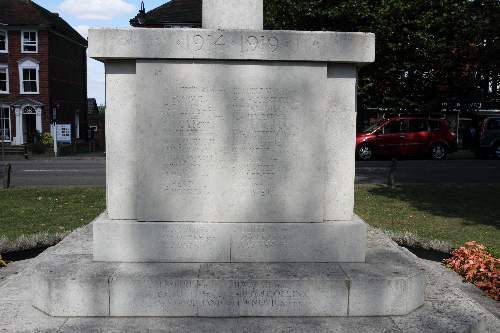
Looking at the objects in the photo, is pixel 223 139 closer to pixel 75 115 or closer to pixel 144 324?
pixel 144 324

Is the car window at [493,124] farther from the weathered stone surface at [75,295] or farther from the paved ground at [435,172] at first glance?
the weathered stone surface at [75,295]

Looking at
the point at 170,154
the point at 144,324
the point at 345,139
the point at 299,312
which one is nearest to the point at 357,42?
the point at 345,139

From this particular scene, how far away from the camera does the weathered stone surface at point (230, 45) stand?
16.3ft

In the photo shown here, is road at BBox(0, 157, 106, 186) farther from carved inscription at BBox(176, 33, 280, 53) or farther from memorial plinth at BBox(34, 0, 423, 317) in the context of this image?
carved inscription at BBox(176, 33, 280, 53)

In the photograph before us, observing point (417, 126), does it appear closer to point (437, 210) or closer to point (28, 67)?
point (437, 210)

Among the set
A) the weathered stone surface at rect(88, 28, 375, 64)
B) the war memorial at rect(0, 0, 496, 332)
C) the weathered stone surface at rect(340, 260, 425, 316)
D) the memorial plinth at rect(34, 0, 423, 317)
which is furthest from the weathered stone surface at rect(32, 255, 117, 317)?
the weathered stone surface at rect(340, 260, 425, 316)

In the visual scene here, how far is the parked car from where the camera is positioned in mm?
26250

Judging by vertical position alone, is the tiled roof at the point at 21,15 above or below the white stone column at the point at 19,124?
above

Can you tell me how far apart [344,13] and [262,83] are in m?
22.8

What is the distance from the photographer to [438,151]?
2589cm

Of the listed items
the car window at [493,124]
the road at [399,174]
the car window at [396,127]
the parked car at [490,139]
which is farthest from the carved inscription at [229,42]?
the car window at [493,124]

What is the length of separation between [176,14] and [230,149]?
4008 centimetres

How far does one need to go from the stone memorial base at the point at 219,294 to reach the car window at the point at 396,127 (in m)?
21.1

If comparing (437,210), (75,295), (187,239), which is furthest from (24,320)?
(437,210)
